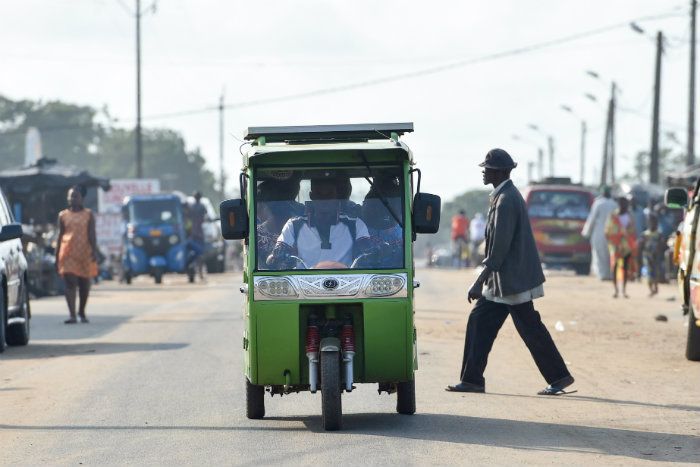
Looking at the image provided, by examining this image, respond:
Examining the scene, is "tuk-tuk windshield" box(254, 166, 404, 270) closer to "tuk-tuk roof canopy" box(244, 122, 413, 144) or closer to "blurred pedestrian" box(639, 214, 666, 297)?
"tuk-tuk roof canopy" box(244, 122, 413, 144)

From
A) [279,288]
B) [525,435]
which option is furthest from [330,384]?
[525,435]

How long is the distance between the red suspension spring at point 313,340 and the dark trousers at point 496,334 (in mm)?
2483

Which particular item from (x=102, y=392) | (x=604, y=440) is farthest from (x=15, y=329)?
(x=604, y=440)

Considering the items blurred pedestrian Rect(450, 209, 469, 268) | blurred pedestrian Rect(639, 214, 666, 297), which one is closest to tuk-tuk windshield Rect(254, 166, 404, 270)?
blurred pedestrian Rect(639, 214, 666, 297)

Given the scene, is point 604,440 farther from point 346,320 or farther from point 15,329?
point 15,329

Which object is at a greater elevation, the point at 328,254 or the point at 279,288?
the point at 328,254

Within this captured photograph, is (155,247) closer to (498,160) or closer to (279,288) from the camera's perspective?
(498,160)

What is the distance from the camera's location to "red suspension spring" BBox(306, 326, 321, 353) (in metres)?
10.8

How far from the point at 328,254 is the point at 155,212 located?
1199 inches

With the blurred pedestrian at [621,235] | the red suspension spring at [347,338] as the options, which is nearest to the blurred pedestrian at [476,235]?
the blurred pedestrian at [621,235]

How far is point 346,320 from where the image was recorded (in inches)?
430

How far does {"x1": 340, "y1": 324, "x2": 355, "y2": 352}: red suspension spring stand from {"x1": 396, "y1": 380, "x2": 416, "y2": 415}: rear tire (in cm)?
79

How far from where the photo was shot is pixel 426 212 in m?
11.0

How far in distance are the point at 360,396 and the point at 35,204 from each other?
24.7 m
